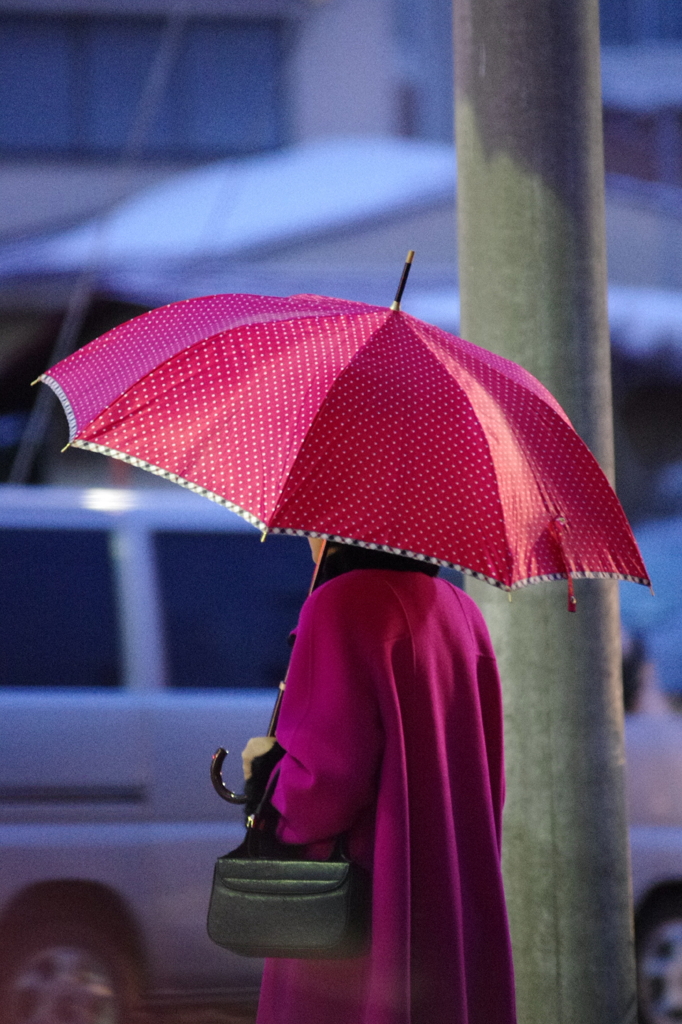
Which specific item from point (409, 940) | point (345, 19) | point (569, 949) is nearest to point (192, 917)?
point (569, 949)

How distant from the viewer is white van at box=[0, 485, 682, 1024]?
409 centimetres

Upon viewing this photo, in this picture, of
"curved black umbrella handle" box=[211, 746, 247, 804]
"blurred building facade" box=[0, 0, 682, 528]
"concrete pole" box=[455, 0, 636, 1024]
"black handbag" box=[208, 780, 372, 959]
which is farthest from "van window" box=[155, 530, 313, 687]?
"blurred building facade" box=[0, 0, 682, 528]

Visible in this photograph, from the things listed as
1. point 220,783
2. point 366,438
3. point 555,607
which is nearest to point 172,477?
point 366,438

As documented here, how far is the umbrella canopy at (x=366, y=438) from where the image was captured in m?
1.92

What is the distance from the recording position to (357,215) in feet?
29.5

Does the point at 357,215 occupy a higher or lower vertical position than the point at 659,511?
higher

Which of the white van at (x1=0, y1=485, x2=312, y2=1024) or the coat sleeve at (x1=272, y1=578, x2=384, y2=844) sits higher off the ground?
the coat sleeve at (x1=272, y1=578, x2=384, y2=844)

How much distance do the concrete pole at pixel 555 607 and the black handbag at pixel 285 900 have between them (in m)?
0.83

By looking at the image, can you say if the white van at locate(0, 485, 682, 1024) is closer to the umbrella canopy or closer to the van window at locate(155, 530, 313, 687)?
the van window at locate(155, 530, 313, 687)

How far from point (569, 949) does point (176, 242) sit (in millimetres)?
7139

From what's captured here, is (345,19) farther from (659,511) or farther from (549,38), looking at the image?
(549,38)

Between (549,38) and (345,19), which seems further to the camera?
(345,19)

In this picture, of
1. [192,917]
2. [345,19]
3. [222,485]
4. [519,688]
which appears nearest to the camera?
[222,485]

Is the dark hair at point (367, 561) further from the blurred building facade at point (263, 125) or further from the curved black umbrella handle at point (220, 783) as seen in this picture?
the blurred building facade at point (263, 125)
